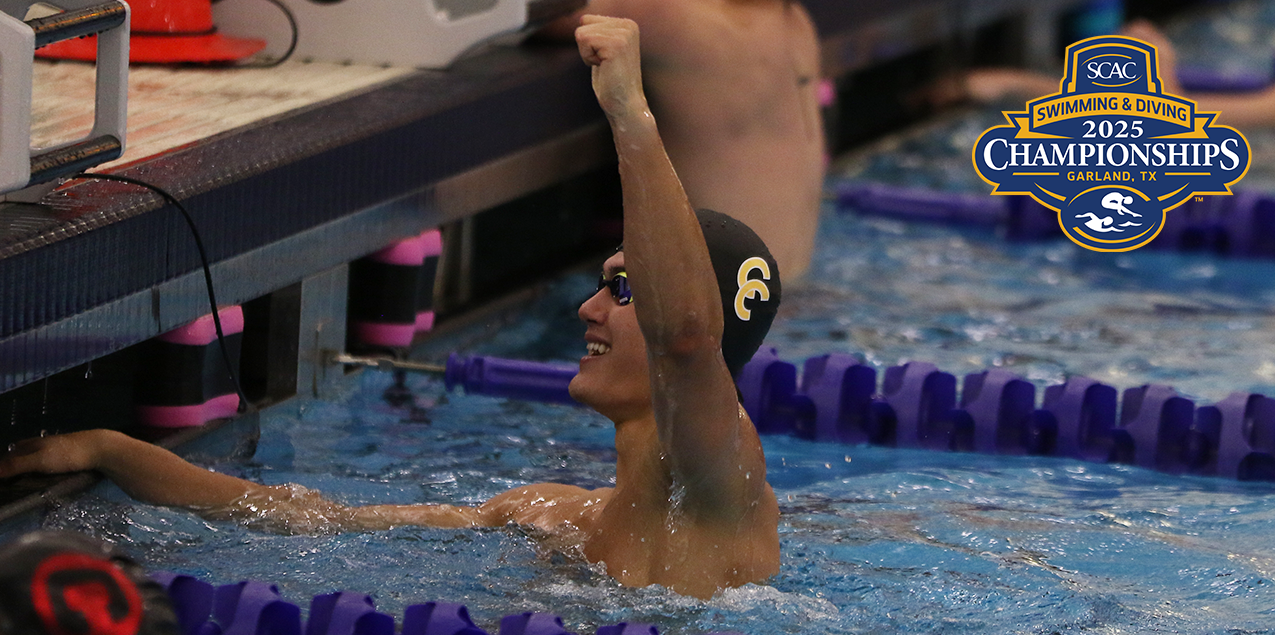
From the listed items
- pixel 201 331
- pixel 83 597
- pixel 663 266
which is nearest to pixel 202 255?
pixel 201 331

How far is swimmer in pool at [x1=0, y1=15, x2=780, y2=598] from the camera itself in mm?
1861

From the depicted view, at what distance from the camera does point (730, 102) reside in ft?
13.6

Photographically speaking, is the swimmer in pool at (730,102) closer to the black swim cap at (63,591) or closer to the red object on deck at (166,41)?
the red object on deck at (166,41)

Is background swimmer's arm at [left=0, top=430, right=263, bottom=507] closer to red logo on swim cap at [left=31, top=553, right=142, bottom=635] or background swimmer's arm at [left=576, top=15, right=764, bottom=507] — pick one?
background swimmer's arm at [left=576, top=15, right=764, bottom=507]

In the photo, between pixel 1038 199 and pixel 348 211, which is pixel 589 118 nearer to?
pixel 348 211

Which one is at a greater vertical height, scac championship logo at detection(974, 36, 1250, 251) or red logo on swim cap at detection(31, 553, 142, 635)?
scac championship logo at detection(974, 36, 1250, 251)

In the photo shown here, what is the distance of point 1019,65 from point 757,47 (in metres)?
4.15

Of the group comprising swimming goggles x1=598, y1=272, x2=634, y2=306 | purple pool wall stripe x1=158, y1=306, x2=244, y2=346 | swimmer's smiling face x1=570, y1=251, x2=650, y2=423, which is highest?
swimming goggles x1=598, y1=272, x2=634, y2=306

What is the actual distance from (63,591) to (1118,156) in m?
4.41

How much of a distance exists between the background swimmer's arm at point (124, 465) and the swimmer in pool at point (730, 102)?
1891 millimetres

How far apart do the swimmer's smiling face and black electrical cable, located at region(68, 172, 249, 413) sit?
96cm

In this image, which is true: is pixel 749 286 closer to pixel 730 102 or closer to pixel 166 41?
pixel 730 102

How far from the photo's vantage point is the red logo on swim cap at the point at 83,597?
1.36 m

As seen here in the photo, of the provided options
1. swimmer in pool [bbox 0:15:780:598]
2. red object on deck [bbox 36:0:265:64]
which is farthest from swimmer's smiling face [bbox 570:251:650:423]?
red object on deck [bbox 36:0:265:64]
